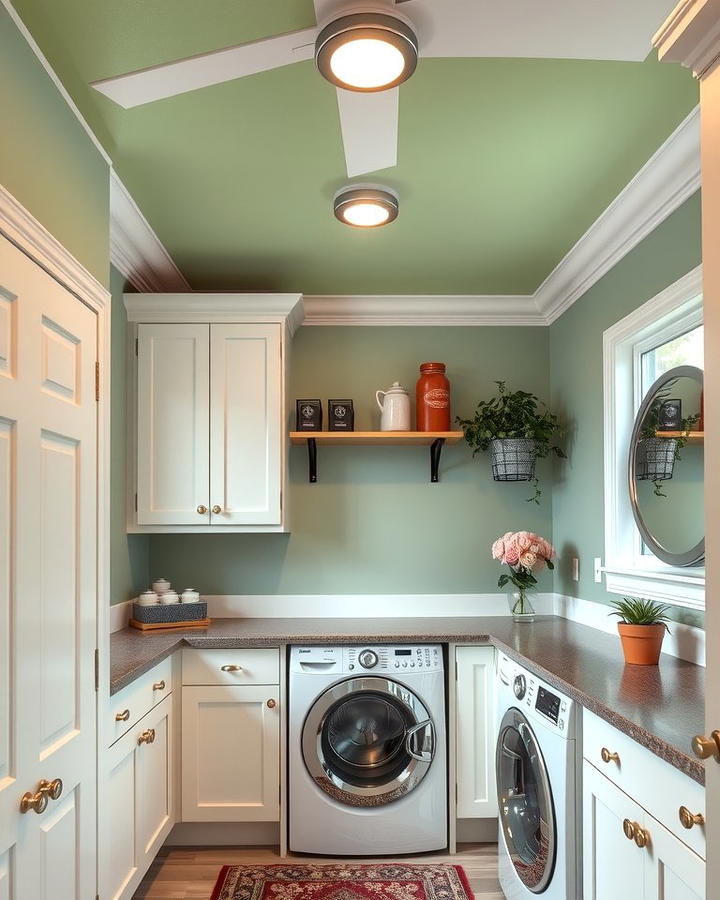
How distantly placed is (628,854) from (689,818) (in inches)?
17.8

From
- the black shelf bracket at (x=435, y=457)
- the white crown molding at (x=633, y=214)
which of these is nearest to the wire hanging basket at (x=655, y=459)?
the white crown molding at (x=633, y=214)

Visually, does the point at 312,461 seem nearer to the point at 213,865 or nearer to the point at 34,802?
the point at 213,865

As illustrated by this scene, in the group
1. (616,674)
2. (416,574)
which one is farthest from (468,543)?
(616,674)

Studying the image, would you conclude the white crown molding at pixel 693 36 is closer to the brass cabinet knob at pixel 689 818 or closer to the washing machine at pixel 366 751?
the brass cabinet knob at pixel 689 818

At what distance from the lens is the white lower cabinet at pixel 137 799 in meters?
2.40

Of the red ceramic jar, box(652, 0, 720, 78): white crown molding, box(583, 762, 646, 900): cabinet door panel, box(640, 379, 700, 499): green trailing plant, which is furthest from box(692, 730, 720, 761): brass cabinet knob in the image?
the red ceramic jar

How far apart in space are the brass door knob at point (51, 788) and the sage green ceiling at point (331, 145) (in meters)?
1.71

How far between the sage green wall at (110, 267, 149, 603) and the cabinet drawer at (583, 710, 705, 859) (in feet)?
6.89

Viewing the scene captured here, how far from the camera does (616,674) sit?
2.42m

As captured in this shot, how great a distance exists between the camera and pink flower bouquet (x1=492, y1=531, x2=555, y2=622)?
3635 mm

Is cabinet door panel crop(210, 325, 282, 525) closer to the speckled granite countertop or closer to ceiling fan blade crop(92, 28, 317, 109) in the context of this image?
the speckled granite countertop

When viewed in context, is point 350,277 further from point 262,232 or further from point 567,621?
point 567,621

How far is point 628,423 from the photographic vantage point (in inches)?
123

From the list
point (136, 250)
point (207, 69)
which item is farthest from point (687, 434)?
point (136, 250)
